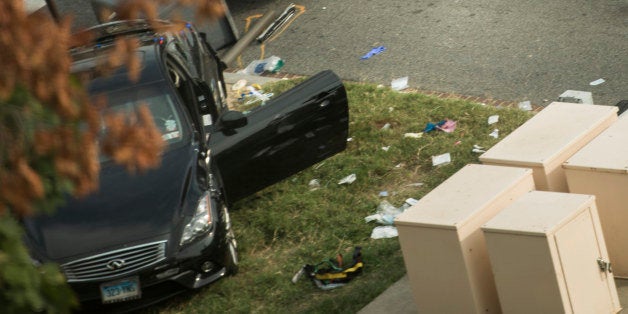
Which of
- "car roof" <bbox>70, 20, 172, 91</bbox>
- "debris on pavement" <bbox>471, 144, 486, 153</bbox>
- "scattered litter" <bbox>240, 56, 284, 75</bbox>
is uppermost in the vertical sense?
"car roof" <bbox>70, 20, 172, 91</bbox>

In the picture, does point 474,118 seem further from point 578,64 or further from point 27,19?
point 27,19

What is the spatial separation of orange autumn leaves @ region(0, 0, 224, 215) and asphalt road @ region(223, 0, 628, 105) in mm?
7523

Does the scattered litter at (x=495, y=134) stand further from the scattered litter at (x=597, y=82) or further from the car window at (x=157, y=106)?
the car window at (x=157, y=106)

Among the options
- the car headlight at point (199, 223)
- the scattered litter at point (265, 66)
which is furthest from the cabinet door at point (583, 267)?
the scattered litter at point (265, 66)

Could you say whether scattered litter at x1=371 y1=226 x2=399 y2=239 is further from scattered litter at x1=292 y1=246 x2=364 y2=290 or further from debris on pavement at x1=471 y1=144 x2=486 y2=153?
debris on pavement at x1=471 y1=144 x2=486 y2=153

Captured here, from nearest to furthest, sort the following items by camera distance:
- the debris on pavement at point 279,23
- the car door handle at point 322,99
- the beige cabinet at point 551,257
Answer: the beige cabinet at point 551,257 < the car door handle at point 322,99 < the debris on pavement at point 279,23

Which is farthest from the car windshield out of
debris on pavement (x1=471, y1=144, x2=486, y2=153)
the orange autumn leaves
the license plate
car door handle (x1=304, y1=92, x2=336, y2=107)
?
the orange autumn leaves

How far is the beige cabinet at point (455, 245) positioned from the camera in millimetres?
6508

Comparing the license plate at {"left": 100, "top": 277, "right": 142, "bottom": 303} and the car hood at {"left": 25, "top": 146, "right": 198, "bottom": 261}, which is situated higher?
the car hood at {"left": 25, "top": 146, "right": 198, "bottom": 261}

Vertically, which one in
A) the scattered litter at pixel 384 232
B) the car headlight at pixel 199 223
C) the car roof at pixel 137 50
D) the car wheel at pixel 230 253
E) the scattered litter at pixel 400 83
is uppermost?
the car roof at pixel 137 50

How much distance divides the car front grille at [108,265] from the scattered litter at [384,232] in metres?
1.79

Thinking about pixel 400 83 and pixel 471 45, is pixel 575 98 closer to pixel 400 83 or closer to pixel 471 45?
pixel 400 83

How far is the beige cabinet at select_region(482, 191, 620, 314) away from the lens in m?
6.18

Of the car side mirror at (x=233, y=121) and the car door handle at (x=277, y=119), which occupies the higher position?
the car side mirror at (x=233, y=121)
